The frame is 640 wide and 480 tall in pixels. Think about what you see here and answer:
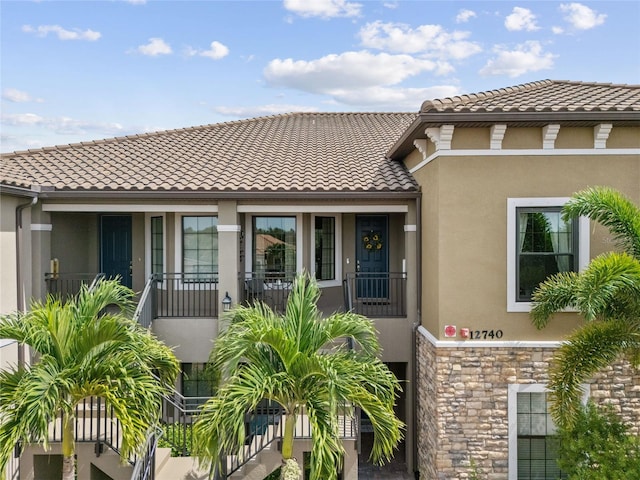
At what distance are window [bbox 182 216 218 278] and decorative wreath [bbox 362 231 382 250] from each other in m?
4.16

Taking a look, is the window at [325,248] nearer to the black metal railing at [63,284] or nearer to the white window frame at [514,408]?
the black metal railing at [63,284]

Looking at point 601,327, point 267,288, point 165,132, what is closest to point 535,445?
point 601,327

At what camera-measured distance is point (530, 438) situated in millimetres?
7945

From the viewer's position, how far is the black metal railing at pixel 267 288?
34.6 ft

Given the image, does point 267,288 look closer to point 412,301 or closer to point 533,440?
point 412,301

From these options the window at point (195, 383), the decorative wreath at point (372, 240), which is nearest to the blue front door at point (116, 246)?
the window at point (195, 383)

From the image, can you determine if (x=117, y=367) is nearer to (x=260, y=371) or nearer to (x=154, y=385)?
(x=154, y=385)

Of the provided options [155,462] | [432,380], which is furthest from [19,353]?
[432,380]

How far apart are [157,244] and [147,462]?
5831 millimetres

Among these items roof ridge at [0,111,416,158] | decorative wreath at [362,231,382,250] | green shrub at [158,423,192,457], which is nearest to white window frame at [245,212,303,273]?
decorative wreath at [362,231,382,250]

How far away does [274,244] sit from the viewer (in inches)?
458

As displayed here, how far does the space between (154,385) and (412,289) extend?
5872 mm

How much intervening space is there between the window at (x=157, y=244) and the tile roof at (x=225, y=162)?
5.06ft

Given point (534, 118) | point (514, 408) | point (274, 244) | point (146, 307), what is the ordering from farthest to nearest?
point (274, 244) → point (146, 307) → point (514, 408) → point (534, 118)
